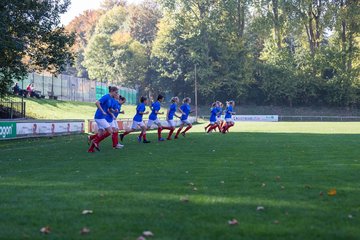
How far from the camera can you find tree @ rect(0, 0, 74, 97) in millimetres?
22967

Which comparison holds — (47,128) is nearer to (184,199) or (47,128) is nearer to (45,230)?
(184,199)

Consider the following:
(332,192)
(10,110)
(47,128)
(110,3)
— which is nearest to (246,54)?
(110,3)

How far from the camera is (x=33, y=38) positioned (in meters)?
25.0

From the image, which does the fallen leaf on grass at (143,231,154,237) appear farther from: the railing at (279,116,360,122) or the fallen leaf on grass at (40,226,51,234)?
the railing at (279,116,360,122)

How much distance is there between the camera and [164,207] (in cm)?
687

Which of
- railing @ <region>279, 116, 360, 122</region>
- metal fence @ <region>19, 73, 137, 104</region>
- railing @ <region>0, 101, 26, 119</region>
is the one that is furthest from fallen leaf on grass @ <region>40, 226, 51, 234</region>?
railing @ <region>279, 116, 360, 122</region>

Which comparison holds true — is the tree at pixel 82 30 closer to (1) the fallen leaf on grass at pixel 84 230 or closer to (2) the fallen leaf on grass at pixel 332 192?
(2) the fallen leaf on grass at pixel 332 192

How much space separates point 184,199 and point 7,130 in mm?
18688

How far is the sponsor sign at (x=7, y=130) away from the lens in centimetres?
2376

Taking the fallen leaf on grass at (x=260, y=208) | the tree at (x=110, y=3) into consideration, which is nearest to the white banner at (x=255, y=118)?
the tree at (x=110, y=3)

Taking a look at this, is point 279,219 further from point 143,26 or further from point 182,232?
point 143,26

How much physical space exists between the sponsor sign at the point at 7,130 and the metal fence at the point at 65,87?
79.0ft

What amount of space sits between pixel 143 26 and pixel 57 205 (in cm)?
8412

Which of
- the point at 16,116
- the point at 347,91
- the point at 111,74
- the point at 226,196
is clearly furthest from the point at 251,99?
the point at 226,196
